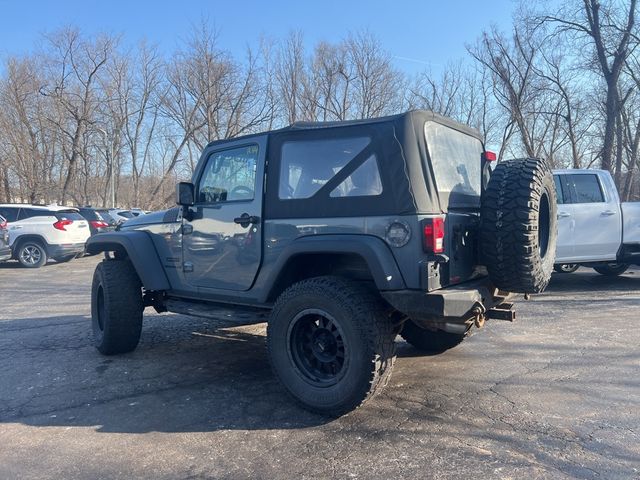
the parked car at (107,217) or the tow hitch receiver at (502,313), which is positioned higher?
the parked car at (107,217)

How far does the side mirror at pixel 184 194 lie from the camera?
469 cm

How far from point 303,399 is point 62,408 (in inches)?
75.1

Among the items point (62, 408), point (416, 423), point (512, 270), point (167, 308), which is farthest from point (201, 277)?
Answer: point (512, 270)

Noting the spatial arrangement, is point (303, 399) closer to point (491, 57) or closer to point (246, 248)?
point (246, 248)

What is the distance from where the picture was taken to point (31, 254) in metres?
14.4

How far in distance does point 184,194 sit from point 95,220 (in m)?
14.4

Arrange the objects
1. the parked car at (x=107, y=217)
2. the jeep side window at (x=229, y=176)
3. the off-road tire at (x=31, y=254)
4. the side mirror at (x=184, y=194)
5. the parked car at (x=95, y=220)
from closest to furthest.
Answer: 1. the jeep side window at (x=229, y=176)
2. the side mirror at (x=184, y=194)
3. the off-road tire at (x=31, y=254)
4. the parked car at (x=95, y=220)
5. the parked car at (x=107, y=217)

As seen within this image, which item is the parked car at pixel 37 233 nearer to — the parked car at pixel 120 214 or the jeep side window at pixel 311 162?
the parked car at pixel 120 214

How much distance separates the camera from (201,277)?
4785 millimetres

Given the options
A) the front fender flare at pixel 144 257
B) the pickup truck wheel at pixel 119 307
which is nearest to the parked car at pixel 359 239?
the front fender flare at pixel 144 257

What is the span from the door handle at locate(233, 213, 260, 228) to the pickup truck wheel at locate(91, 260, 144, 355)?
168 centimetres

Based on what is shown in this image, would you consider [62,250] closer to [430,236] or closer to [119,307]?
[119,307]

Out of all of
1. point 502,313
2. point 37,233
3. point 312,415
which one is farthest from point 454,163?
point 37,233

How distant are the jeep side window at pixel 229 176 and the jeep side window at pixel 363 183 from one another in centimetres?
91
